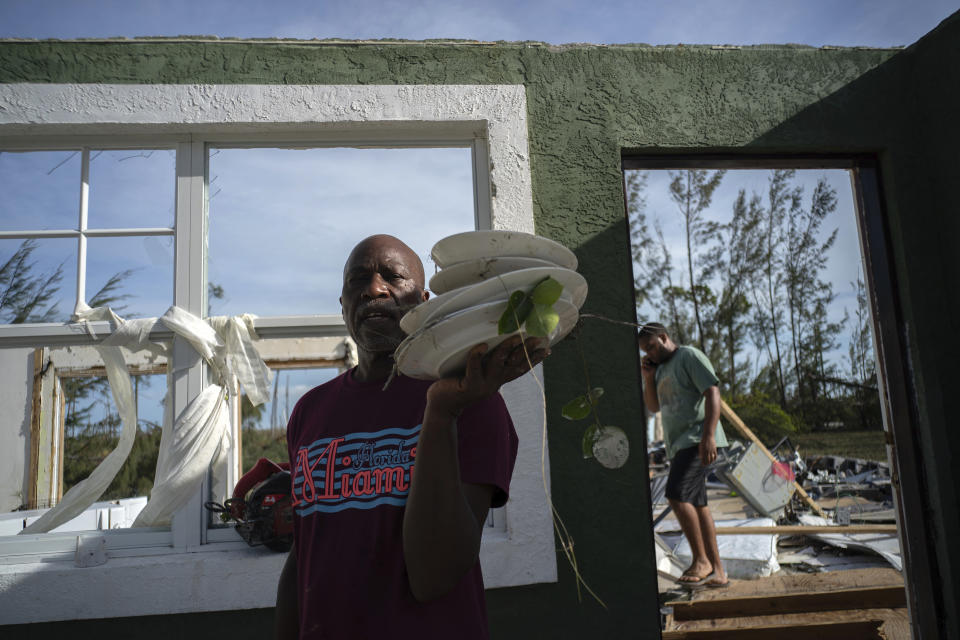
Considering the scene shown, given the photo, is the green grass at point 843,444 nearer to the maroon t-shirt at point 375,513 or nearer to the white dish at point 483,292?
the maroon t-shirt at point 375,513

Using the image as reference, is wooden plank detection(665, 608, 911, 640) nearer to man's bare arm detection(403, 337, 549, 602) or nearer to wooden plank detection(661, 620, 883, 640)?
wooden plank detection(661, 620, 883, 640)

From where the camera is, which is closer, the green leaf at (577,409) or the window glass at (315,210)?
the green leaf at (577,409)

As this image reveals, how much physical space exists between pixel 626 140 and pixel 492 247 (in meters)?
1.89

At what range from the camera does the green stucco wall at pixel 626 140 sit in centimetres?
242

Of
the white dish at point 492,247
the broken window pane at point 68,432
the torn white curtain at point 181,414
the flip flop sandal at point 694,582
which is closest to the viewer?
the white dish at point 492,247

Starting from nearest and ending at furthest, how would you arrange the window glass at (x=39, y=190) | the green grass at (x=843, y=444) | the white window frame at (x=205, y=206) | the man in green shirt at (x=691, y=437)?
the white window frame at (x=205, y=206), the window glass at (x=39, y=190), the man in green shirt at (x=691, y=437), the green grass at (x=843, y=444)

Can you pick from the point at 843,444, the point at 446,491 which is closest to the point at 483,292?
the point at 446,491

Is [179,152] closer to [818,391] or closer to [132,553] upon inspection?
[132,553]

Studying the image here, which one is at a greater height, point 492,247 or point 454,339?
point 492,247

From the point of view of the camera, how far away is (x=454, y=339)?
942 mm

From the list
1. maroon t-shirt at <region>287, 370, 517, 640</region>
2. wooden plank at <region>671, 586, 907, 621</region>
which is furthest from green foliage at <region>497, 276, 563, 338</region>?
wooden plank at <region>671, 586, 907, 621</region>

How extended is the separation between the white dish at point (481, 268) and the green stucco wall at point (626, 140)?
1.47m

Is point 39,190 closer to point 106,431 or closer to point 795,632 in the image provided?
point 106,431

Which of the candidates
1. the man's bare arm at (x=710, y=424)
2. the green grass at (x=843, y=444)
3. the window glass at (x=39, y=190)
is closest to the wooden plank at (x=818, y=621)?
the man's bare arm at (x=710, y=424)
